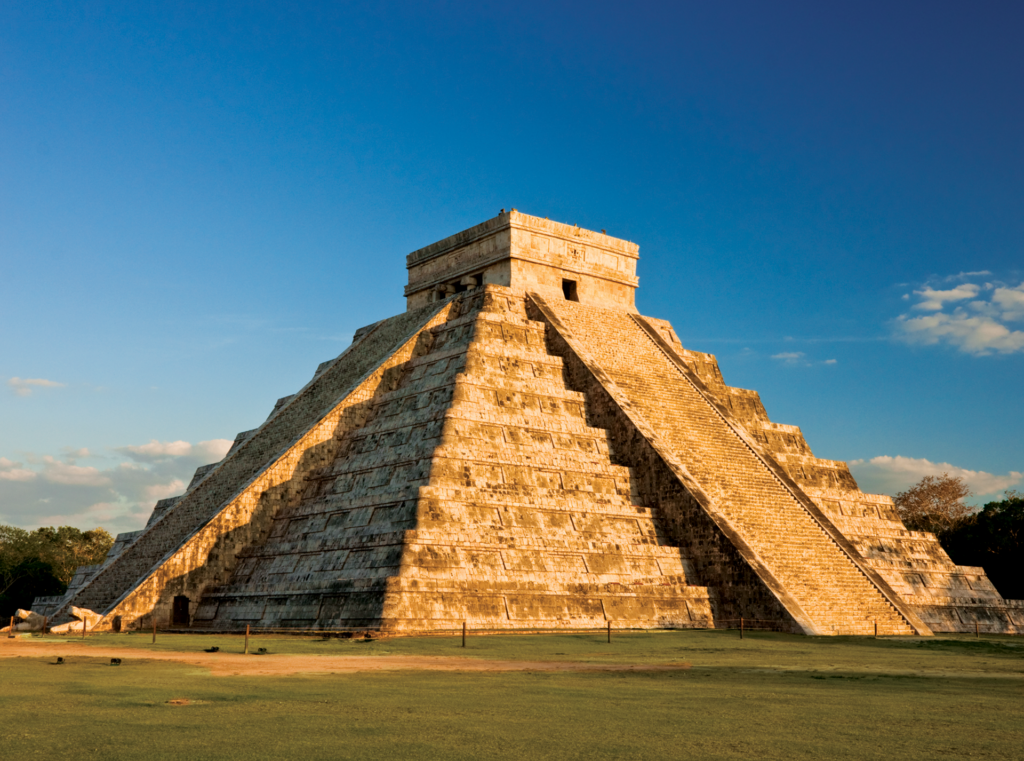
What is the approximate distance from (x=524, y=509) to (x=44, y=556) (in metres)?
42.8

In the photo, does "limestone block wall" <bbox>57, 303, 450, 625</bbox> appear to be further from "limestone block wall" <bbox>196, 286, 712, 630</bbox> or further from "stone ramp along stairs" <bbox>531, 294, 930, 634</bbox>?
"stone ramp along stairs" <bbox>531, 294, 930, 634</bbox>

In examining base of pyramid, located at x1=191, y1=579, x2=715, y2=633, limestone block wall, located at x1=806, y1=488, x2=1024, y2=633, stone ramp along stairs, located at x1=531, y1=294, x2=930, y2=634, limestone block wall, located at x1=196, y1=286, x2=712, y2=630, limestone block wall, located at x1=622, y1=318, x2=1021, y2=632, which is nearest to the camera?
base of pyramid, located at x1=191, y1=579, x2=715, y2=633

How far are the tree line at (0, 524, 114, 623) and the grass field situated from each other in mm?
32776

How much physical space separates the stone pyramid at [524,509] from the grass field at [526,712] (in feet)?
19.3

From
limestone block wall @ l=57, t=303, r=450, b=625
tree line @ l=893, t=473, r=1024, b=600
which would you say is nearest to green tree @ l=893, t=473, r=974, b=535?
A: tree line @ l=893, t=473, r=1024, b=600

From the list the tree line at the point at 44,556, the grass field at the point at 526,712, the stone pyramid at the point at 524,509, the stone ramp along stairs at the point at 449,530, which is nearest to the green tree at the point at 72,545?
the tree line at the point at 44,556

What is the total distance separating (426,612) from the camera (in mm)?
21266

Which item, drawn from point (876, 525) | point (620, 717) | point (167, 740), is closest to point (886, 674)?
point (620, 717)

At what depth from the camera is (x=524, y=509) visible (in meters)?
24.6

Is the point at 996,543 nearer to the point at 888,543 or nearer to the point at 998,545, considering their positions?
the point at 998,545

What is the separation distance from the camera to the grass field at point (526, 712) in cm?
816

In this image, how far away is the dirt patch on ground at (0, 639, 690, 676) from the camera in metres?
14.2

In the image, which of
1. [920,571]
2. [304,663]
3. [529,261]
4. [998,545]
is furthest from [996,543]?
[304,663]

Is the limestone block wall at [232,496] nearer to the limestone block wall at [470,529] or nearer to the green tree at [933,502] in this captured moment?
the limestone block wall at [470,529]
